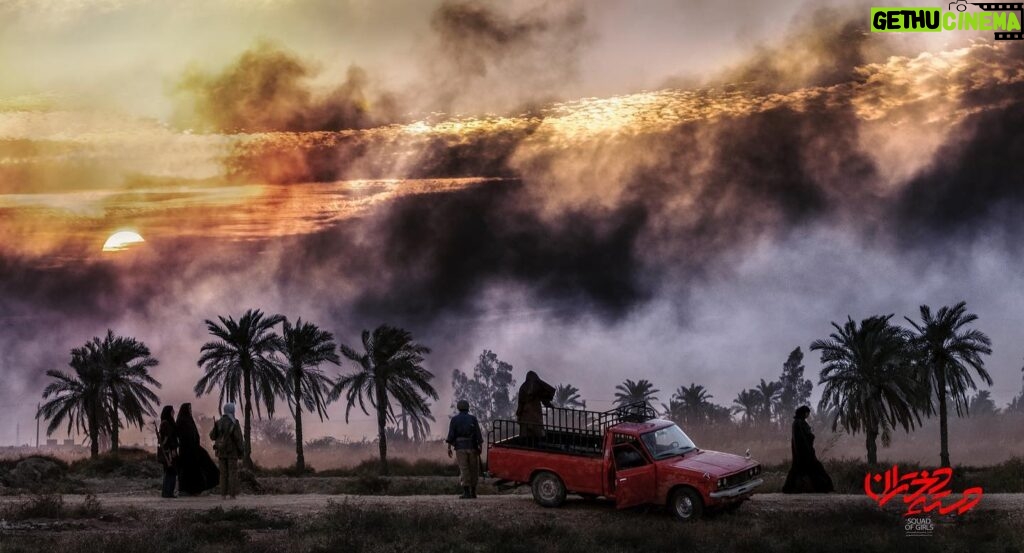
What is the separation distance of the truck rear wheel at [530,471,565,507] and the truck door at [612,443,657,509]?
4.91 ft

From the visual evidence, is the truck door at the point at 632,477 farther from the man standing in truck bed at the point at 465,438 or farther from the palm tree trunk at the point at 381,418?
the palm tree trunk at the point at 381,418

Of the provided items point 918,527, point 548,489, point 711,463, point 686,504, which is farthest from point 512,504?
point 918,527

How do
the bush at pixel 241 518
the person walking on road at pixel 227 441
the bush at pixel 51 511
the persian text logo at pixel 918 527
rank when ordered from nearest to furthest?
the persian text logo at pixel 918 527
the bush at pixel 241 518
the bush at pixel 51 511
the person walking on road at pixel 227 441

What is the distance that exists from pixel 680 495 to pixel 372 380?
44.2 meters

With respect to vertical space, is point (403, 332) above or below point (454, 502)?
above

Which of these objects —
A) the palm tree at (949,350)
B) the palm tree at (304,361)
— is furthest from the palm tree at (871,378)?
the palm tree at (304,361)

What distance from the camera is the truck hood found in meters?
22.0

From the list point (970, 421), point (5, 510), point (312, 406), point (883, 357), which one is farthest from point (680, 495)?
point (970, 421)

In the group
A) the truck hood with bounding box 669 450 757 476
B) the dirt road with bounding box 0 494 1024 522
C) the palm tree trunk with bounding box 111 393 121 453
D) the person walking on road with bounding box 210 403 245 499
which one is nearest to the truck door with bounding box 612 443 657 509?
the truck hood with bounding box 669 450 757 476

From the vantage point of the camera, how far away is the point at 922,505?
24.2 meters

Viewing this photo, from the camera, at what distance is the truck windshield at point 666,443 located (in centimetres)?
2265

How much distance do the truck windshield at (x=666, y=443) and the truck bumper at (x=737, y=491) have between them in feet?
4.71

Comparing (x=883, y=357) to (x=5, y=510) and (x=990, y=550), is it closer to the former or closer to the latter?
(x=990, y=550)

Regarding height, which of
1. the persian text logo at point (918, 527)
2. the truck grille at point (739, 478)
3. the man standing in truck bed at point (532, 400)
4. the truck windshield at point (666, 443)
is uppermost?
the man standing in truck bed at point (532, 400)
